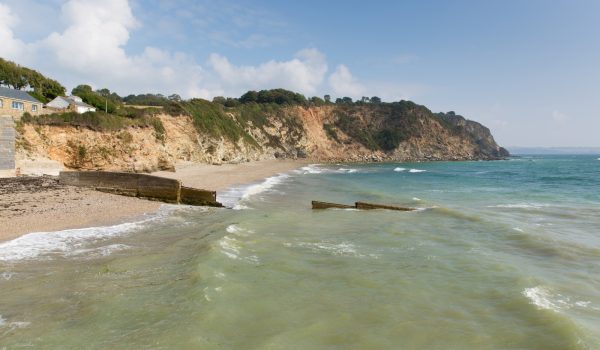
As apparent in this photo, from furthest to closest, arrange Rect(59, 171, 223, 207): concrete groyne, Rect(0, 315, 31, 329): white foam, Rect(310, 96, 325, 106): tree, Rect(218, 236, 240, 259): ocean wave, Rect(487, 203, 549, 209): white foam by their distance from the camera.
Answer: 1. Rect(310, 96, 325, 106): tree
2. Rect(487, 203, 549, 209): white foam
3. Rect(59, 171, 223, 207): concrete groyne
4. Rect(218, 236, 240, 259): ocean wave
5. Rect(0, 315, 31, 329): white foam

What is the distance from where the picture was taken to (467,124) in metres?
159

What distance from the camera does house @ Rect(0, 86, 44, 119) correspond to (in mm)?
28547

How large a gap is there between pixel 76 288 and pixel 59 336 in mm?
2364

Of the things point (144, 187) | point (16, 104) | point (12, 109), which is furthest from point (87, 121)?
point (144, 187)

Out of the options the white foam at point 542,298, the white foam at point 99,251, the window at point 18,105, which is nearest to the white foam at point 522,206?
the white foam at point 542,298

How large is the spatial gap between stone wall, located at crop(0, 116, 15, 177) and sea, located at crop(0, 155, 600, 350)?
659 inches

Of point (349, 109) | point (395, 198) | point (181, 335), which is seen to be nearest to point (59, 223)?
point (181, 335)

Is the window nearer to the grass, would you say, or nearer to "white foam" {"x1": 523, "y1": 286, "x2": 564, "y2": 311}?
the grass

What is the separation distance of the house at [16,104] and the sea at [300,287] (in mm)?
21708

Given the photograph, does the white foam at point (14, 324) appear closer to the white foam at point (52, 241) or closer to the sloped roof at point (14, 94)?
the white foam at point (52, 241)

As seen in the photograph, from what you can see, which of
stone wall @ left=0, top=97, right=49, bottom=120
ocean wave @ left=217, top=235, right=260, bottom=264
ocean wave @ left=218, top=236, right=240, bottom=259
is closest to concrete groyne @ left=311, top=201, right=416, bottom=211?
ocean wave @ left=217, top=235, right=260, bottom=264

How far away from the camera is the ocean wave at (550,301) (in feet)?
26.1

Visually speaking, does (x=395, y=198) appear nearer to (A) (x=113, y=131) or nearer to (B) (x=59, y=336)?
(B) (x=59, y=336)

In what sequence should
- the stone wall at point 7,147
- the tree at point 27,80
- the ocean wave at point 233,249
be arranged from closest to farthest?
1. the ocean wave at point 233,249
2. the stone wall at point 7,147
3. the tree at point 27,80
